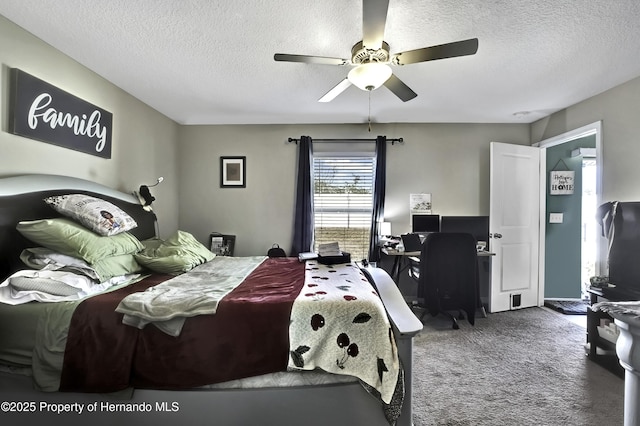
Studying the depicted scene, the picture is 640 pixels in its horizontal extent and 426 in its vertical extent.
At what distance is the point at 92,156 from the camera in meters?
2.45

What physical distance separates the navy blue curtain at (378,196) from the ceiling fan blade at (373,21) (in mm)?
2179

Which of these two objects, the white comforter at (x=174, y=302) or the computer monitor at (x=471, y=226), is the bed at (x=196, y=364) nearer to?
the white comforter at (x=174, y=302)

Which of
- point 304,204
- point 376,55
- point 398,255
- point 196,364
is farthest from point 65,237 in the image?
point 398,255

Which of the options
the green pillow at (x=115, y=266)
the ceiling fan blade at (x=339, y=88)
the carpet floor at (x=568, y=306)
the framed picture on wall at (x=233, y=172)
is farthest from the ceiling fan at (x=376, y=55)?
the carpet floor at (x=568, y=306)

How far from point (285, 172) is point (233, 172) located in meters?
0.72

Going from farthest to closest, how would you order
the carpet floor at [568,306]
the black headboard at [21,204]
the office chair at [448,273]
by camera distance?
1. the carpet floor at [568,306]
2. the office chair at [448,273]
3. the black headboard at [21,204]

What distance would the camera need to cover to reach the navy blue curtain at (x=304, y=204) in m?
3.82

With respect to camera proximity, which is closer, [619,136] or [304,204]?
[619,136]

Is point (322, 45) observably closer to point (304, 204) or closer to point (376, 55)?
point (376, 55)

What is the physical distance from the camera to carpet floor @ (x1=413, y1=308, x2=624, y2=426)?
68.2 inches

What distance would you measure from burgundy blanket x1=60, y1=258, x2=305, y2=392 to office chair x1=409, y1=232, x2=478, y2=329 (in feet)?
6.50

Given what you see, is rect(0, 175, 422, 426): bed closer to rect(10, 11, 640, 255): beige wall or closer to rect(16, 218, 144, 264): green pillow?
rect(16, 218, 144, 264): green pillow

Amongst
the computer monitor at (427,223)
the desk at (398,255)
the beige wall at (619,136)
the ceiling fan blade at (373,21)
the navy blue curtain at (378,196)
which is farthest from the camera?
the navy blue curtain at (378,196)

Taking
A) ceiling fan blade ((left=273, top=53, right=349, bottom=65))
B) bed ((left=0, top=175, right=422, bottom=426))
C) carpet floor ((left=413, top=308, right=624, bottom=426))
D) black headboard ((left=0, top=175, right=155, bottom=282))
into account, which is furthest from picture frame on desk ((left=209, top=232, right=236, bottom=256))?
ceiling fan blade ((left=273, top=53, right=349, bottom=65))
